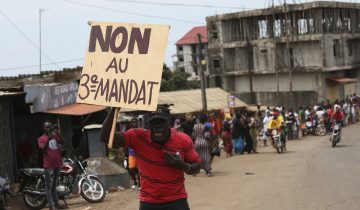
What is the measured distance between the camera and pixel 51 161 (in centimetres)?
1166

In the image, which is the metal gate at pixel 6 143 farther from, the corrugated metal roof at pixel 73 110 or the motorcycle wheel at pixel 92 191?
the motorcycle wheel at pixel 92 191

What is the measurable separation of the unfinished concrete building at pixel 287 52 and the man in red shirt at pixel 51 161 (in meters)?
43.3

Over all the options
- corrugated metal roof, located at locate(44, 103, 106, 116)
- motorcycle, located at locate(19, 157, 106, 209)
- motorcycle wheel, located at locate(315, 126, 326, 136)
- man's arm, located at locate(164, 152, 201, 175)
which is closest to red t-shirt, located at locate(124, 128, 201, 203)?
man's arm, located at locate(164, 152, 201, 175)

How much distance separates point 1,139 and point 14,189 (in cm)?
113

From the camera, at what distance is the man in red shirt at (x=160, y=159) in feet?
18.4

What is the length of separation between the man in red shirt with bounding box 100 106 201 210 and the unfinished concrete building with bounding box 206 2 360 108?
48.7 meters

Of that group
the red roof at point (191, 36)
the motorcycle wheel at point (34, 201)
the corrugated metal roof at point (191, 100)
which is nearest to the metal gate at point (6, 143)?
the motorcycle wheel at point (34, 201)

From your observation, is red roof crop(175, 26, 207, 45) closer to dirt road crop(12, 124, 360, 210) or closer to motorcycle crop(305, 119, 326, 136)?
motorcycle crop(305, 119, 326, 136)

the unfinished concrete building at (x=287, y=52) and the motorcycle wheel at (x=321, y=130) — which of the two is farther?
the unfinished concrete building at (x=287, y=52)

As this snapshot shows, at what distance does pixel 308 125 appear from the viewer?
32750 millimetres

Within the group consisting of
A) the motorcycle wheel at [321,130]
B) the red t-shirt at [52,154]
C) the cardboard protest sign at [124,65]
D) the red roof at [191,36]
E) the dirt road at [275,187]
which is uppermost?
the red roof at [191,36]

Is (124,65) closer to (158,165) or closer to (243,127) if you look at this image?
(158,165)

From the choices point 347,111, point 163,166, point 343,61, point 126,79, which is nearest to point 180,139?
point 163,166

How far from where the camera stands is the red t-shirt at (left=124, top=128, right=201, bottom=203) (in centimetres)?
566
